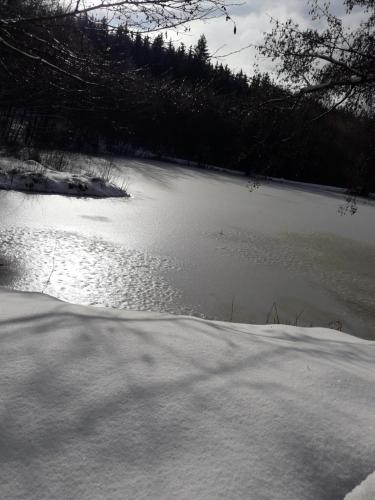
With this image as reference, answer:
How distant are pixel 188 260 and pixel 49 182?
17.7ft

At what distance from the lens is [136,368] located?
1251 mm

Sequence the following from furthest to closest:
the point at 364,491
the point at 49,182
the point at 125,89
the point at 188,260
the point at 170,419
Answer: the point at 49,182
the point at 188,260
the point at 125,89
the point at 170,419
the point at 364,491

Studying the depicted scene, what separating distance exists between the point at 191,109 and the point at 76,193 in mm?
6610

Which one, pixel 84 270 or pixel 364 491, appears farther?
pixel 84 270

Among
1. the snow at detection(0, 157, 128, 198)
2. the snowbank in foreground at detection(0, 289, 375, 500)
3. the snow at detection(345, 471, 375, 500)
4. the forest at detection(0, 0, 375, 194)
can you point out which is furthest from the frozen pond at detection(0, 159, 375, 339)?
the snow at detection(345, 471, 375, 500)

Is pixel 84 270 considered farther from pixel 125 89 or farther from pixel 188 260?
pixel 125 89

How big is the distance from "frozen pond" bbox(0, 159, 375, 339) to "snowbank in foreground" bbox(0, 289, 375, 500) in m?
2.34

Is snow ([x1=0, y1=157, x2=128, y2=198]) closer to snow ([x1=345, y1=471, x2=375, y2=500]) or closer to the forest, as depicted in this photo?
the forest

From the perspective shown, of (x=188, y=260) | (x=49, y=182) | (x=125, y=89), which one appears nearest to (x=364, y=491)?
(x=125, y=89)

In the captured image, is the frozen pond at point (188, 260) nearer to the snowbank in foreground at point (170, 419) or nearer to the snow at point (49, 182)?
the snow at point (49, 182)

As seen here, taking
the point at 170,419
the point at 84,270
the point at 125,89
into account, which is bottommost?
the point at 84,270

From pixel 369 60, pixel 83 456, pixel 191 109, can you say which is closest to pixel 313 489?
pixel 83 456

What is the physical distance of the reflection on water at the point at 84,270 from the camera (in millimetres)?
3803

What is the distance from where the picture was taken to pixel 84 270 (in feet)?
14.6
